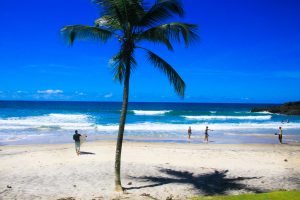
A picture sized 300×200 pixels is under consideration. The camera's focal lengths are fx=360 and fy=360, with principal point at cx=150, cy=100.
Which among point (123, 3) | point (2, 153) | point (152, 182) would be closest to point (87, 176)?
point (152, 182)

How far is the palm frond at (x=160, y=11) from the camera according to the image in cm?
964

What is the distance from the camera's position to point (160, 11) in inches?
385

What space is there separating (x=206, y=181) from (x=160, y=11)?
19.8 feet

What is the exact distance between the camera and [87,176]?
12.7 metres

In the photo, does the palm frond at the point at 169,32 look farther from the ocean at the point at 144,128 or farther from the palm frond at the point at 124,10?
the ocean at the point at 144,128

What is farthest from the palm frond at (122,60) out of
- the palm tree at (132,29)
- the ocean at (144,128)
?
the ocean at (144,128)

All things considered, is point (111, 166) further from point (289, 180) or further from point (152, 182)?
point (289, 180)

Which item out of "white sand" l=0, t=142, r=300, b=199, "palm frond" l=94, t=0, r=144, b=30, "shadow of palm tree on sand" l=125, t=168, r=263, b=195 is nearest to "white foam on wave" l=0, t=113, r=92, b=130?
"white sand" l=0, t=142, r=300, b=199

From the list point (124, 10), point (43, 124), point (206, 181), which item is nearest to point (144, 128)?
point (43, 124)

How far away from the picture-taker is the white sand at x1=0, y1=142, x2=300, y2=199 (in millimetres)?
→ 10812

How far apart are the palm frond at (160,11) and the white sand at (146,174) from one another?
4.68m

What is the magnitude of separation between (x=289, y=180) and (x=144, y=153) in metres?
7.76

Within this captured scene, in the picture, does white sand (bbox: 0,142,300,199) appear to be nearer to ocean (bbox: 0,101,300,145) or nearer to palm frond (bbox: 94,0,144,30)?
palm frond (bbox: 94,0,144,30)

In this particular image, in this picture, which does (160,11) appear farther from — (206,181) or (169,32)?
(206,181)
